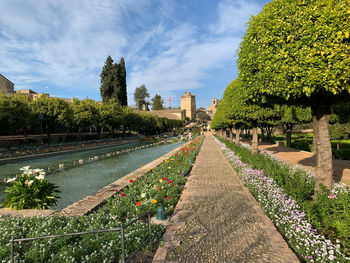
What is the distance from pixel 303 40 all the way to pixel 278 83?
38.2 inches

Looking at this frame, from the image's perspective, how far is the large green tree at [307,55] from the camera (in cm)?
383

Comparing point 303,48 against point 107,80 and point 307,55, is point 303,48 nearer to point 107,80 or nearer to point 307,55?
point 307,55

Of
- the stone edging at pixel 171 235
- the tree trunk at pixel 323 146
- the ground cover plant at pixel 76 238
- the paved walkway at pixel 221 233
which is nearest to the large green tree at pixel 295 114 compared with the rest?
the tree trunk at pixel 323 146

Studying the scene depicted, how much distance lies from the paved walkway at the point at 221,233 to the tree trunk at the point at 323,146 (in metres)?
1.81

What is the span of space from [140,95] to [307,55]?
94538mm

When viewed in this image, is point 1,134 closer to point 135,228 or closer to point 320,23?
point 135,228

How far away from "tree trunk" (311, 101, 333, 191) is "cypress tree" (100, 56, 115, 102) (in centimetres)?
4972

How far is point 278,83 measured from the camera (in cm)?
457

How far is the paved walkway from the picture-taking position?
3.17 metres

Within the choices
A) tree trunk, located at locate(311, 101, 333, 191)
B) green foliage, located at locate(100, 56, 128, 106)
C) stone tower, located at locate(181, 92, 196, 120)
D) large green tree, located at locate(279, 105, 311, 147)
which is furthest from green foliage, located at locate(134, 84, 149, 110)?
tree trunk, located at locate(311, 101, 333, 191)

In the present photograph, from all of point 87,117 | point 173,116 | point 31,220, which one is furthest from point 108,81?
point 173,116

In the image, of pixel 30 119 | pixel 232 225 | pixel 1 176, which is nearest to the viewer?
pixel 232 225

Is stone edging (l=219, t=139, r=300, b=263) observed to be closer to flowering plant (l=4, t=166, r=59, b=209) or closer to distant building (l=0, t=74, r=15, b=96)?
flowering plant (l=4, t=166, r=59, b=209)

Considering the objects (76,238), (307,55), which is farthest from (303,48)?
(76,238)
